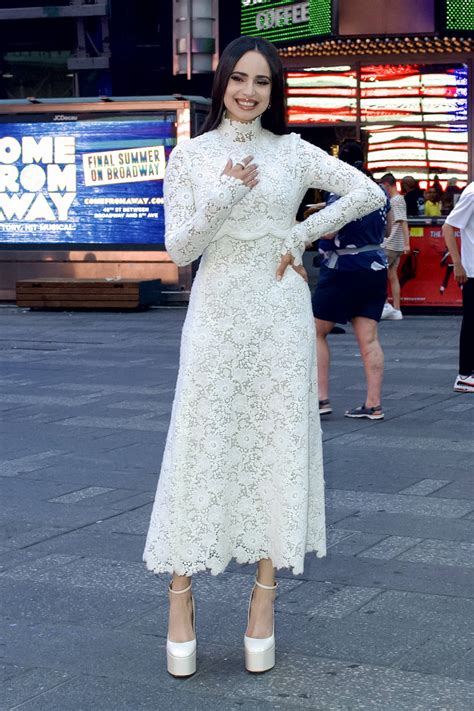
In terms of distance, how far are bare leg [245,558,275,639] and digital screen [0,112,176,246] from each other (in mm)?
13773

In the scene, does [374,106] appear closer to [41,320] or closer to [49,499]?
[41,320]

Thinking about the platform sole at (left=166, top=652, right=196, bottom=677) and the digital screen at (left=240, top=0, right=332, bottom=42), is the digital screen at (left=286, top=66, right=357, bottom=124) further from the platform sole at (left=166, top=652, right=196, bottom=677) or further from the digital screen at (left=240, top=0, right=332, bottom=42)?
the platform sole at (left=166, top=652, right=196, bottom=677)

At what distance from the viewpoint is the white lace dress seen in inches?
151

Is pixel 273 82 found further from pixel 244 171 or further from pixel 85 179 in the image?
pixel 85 179

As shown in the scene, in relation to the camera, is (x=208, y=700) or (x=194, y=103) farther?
(x=194, y=103)

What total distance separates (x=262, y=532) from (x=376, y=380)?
476 cm

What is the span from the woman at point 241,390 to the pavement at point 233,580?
0.25 m

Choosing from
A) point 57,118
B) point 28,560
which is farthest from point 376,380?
→ point 57,118

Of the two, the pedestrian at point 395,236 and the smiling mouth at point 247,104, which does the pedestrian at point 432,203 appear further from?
the smiling mouth at point 247,104

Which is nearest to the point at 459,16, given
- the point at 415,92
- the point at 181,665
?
the point at 415,92

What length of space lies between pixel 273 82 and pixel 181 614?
161cm

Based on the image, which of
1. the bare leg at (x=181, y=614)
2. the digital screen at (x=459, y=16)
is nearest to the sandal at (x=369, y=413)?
the bare leg at (x=181, y=614)

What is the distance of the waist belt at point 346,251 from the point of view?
8383 mm

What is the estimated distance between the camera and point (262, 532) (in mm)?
3885
